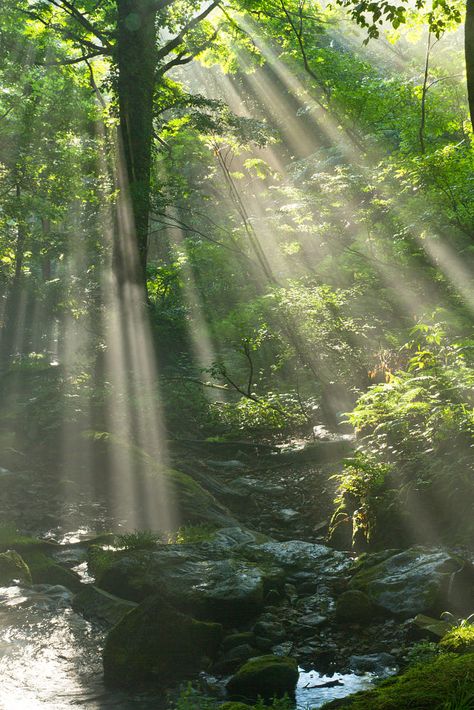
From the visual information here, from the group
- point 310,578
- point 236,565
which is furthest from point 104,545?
point 310,578

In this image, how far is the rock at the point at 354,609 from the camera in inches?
224

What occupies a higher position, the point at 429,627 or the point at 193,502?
the point at 193,502

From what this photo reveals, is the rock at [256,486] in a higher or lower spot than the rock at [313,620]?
higher

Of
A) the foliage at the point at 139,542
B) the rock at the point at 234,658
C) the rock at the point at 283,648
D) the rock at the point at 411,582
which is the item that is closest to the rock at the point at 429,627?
the rock at the point at 411,582

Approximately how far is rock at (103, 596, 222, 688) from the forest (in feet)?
0.07

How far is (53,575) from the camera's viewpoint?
7016mm

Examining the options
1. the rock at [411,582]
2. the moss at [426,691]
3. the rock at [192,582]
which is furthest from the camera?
the rock at [192,582]

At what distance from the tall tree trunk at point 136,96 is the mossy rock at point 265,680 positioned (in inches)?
489

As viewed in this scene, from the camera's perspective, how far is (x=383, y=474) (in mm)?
7922

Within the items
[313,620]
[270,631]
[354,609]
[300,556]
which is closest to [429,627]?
[354,609]

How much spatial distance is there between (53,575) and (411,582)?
4.06 meters

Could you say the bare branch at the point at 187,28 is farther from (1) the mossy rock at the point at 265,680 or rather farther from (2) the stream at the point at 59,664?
(1) the mossy rock at the point at 265,680

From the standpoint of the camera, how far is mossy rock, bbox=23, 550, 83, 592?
22.7 feet

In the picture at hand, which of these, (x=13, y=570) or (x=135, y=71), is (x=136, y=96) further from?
(x=13, y=570)
